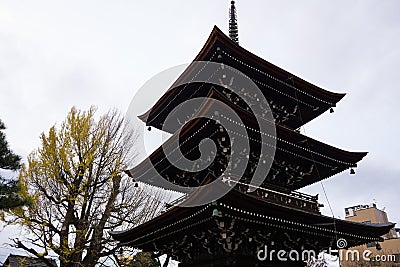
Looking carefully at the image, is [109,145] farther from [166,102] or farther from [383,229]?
[383,229]

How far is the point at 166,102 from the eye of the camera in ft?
51.1

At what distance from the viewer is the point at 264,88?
1412 cm

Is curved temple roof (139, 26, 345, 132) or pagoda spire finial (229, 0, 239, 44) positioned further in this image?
pagoda spire finial (229, 0, 239, 44)

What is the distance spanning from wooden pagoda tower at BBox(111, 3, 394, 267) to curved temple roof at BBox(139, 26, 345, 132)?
0.04m

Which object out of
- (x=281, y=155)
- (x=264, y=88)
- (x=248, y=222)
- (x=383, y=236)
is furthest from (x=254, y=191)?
(x=383, y=236)

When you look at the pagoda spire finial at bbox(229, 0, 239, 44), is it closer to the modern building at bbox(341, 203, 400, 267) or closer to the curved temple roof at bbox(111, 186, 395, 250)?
the curved temple roof at bbox(111, 186, 395, 250)

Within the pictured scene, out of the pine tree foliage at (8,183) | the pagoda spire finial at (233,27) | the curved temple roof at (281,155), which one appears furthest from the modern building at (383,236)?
the pine tree foliage at (8,183)

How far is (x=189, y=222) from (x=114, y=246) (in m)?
7.71

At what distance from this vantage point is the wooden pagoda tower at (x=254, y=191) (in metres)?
10.5

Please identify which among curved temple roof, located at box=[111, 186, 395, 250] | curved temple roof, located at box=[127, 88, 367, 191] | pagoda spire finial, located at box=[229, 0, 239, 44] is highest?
pagoda spire finial, located at box=[229, 0, 239, 44]

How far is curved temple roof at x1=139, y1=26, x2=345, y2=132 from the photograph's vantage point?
1282cm

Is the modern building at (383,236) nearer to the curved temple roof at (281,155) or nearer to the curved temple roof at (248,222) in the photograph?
the curved temple roof at (281,155)

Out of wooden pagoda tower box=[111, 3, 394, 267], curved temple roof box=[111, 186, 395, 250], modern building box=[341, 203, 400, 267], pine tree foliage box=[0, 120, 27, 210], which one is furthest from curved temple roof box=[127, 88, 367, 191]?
modern building box=[341, 203, 400, 267]

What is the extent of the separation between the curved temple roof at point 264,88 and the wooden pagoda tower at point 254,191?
1.5 inches
